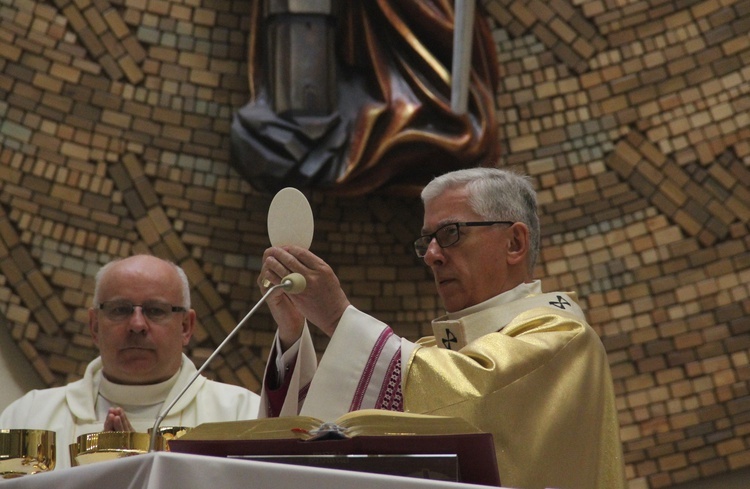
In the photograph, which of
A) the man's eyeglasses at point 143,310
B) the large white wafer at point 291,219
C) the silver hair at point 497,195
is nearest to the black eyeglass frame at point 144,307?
the man's eyeglasses at point 143,310

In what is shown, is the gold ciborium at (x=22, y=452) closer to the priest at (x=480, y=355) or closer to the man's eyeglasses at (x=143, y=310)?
the priest at (x=480, y=355)

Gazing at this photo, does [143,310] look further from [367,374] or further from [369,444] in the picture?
[369,444]

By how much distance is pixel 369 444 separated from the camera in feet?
6.60

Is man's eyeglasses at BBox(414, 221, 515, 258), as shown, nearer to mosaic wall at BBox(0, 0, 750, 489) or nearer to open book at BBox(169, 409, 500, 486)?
open book at BBox(169, 409, 500, 486)

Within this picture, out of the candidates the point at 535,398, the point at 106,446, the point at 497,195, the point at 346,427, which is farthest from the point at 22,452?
the point at 497,195

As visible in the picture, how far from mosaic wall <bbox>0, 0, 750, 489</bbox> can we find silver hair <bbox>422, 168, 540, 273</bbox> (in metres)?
1.40

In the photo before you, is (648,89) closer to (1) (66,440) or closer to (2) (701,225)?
(2) (701,225)

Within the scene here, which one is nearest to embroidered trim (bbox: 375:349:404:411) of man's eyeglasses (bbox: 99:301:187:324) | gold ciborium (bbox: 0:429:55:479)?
gold ciborium (bbox: 0:429:55:479)

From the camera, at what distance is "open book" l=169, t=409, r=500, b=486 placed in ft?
6.55

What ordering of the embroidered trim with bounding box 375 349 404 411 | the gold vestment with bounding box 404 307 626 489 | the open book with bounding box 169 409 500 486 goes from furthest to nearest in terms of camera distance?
the embroidered trim with bounding box 375 349 404 411
the gold vestment with bounding box 404 307 626 489
the open book with bounding box 169 409 500 486

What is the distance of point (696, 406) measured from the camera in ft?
15.0

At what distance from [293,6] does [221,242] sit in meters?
1.00

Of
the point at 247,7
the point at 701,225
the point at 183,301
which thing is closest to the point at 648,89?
the point at 701,225

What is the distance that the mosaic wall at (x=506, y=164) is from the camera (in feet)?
15.0
